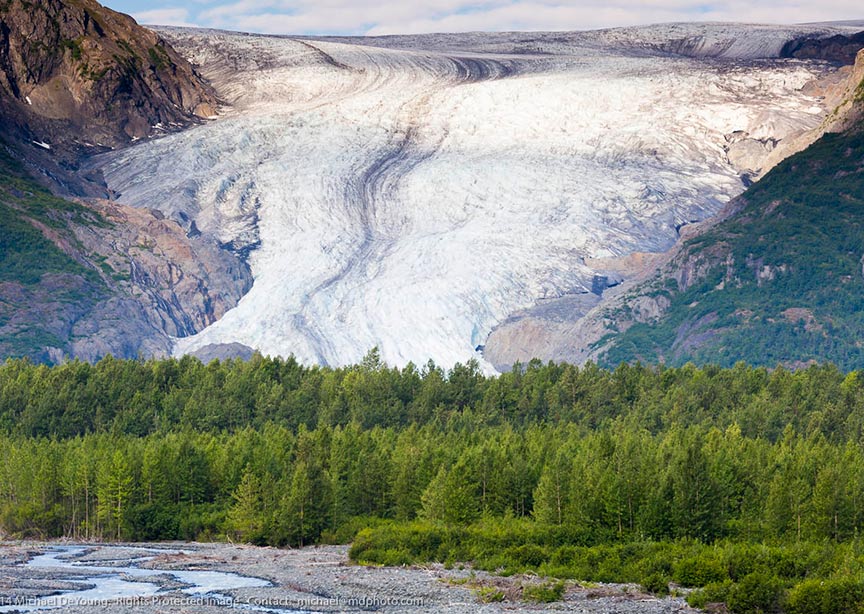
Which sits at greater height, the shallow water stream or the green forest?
the green forest

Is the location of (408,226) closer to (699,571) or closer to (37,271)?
(37,271)

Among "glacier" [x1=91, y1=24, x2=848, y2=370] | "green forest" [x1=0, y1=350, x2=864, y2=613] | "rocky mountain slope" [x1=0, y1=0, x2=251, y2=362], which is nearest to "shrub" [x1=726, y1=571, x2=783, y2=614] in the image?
"green forest" [x1=0, y1=350, x2=864, y2=613]

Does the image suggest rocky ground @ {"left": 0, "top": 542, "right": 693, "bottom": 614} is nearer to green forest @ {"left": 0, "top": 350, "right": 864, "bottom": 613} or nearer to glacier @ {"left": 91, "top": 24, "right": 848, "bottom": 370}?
green forest @ {"left": 0, "top": 350, "right": 864, "bottom": 613}

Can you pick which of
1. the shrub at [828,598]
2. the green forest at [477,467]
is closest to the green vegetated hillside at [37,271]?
the green forest at [477,467]

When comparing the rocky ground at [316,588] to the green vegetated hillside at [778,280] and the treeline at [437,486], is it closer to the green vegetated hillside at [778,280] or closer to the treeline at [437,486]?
the treeline at [437,486]

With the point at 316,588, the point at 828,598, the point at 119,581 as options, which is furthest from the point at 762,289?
the point at 828,598

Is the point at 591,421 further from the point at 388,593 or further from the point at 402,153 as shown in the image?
the point at 402,153
